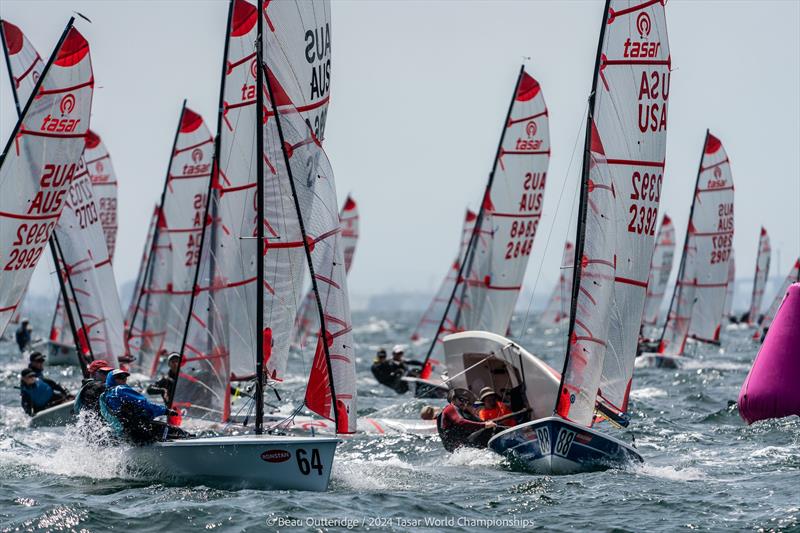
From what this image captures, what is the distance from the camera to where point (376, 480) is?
37.3 ft

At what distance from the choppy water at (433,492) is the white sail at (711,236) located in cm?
1435

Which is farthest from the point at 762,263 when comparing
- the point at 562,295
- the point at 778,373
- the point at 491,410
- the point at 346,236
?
the point at 491,410

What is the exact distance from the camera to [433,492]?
35.4ft

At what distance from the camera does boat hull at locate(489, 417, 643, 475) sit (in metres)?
12.0

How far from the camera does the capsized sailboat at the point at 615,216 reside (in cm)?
1269

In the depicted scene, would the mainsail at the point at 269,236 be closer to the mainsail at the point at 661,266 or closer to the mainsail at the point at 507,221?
the mainsail at the point at 507,221

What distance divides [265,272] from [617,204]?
3953 millimetres

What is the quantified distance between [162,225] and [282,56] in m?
14.2

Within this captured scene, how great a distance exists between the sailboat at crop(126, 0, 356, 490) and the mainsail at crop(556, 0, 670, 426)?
279cm

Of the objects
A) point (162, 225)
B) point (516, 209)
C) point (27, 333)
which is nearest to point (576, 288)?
point (516, 209)

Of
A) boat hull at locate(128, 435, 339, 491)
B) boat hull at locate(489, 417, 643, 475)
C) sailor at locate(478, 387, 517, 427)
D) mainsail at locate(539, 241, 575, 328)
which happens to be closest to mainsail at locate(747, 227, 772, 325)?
mainsail at locate(539, 241, 575, 328)

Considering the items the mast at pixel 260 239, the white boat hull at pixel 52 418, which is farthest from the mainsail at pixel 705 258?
the mast at pixel 260 239

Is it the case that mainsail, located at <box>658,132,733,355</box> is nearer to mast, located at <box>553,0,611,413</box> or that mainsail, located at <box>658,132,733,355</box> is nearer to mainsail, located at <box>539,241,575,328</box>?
mast, located at <box>553,0,611,413</box>

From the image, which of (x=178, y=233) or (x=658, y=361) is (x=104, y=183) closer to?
(x=178, y=233)
